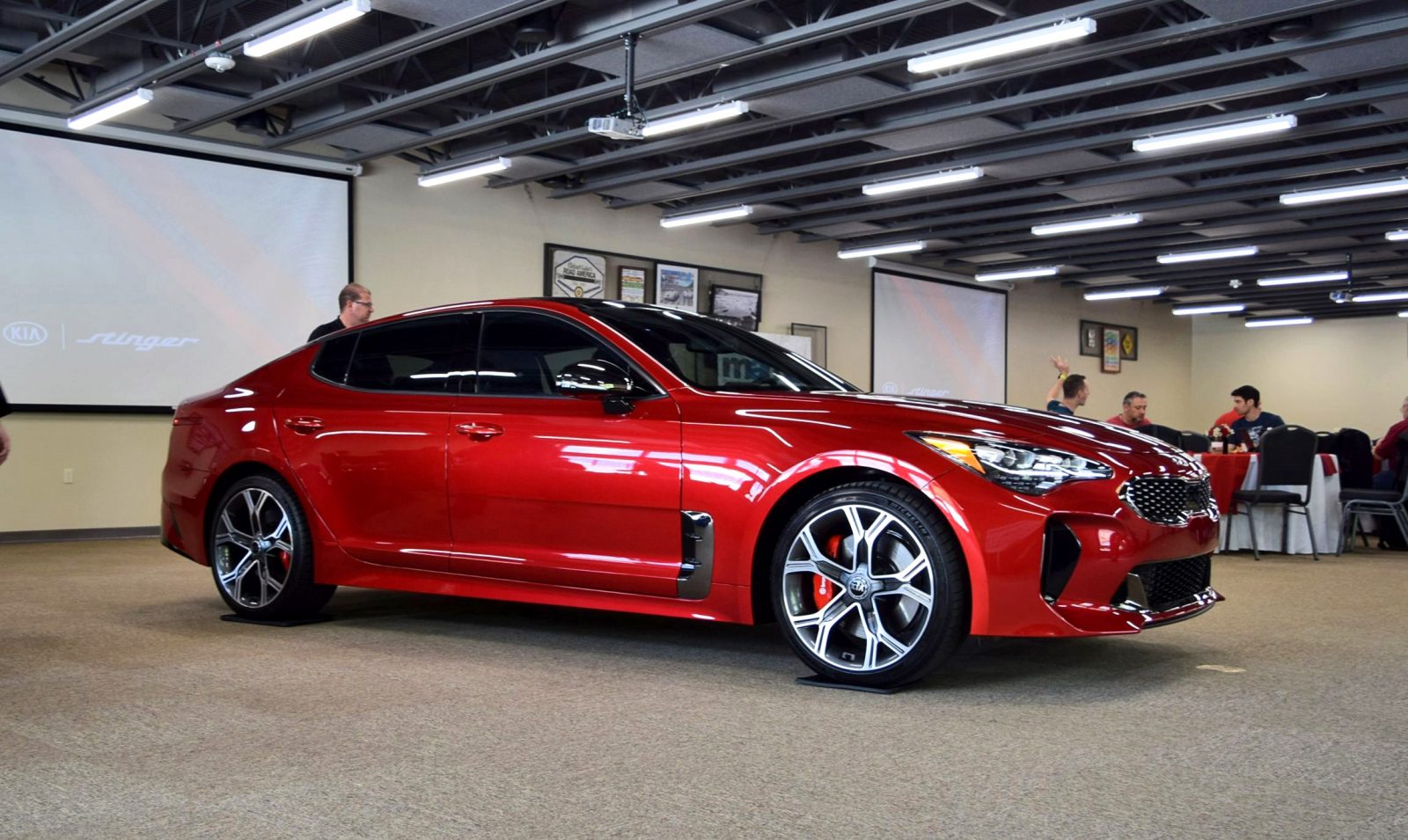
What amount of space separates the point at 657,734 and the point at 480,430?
155 cm

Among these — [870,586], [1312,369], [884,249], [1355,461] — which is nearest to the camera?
[870,586]

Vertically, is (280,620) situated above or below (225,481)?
below

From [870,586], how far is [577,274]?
1013 centimetres

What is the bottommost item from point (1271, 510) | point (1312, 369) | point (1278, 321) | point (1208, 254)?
point (1271, 510)

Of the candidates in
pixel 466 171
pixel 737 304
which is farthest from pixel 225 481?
pixel 737 304

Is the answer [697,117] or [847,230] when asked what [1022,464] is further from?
[847,230]

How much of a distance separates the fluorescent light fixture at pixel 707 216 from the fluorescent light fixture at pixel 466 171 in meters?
2.85

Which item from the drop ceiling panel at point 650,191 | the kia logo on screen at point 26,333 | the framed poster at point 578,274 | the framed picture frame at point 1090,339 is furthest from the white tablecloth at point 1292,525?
the framed picture frame at point 1090,339

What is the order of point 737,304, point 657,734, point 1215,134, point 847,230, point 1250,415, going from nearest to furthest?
point 657,734 → point 1215,134 → point 1250,415 → point 737,304 → point 847,230

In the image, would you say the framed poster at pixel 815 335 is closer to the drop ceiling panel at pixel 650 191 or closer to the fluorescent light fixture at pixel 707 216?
the fluorescent light fixture at pixel 707 216

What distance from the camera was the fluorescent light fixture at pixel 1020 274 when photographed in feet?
57.1

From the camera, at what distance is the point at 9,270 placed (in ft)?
29.9

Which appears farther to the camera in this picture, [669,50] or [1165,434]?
[1165,434]

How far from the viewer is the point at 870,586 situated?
11.4ft
